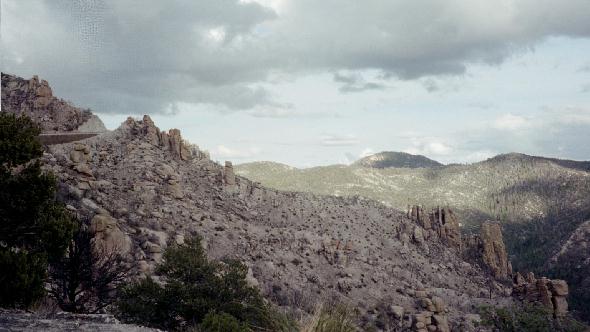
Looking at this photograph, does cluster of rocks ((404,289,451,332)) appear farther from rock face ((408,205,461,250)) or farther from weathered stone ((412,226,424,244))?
rock face ((408,205,461,250))

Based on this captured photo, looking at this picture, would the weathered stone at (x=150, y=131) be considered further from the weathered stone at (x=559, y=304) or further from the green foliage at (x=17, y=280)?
the weathered stone at (x=559, y=304)

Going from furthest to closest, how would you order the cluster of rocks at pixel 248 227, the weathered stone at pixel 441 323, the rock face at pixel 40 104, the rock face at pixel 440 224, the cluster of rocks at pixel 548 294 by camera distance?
the rock face at pixel 440 224 → the rock face at pixel 40 104 → the cluster of rocks at pixel 548 294 → the weathered stone at pixel 441 323 → the cluster of rocks at pixel 248 227

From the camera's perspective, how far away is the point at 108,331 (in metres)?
8.48

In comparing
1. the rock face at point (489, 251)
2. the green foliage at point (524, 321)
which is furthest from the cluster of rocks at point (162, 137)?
the rock face at point (489, 251)

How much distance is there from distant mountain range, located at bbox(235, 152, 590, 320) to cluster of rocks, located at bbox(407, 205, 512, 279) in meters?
22.4

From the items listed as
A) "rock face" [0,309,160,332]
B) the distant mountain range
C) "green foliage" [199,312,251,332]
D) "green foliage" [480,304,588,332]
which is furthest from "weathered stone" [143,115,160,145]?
the distant mountain range

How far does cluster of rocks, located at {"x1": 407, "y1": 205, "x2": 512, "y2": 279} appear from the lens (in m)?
53.2

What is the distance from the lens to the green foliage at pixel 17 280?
10.1m

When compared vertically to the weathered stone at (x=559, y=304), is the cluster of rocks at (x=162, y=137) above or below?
above

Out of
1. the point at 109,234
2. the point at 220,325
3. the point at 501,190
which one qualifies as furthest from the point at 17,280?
the point at 501,190

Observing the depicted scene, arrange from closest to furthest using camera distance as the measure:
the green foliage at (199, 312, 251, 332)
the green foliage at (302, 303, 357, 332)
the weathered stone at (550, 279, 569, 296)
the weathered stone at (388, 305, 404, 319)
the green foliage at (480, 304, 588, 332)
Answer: the green foliage at (302, 303, 357, 332) → the green foliage at (199, 312, 251, 332) → the green foliage at (480, 304, 588, 332) → the weathered stone at (388, 305, 404, 319) → the weathered stone at (550, 279, 569, 296)

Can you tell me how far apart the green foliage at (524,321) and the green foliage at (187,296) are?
2047 centimetres

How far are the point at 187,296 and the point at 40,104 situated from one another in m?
40.7

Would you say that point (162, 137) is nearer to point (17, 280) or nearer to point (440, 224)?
point (17, 280)
